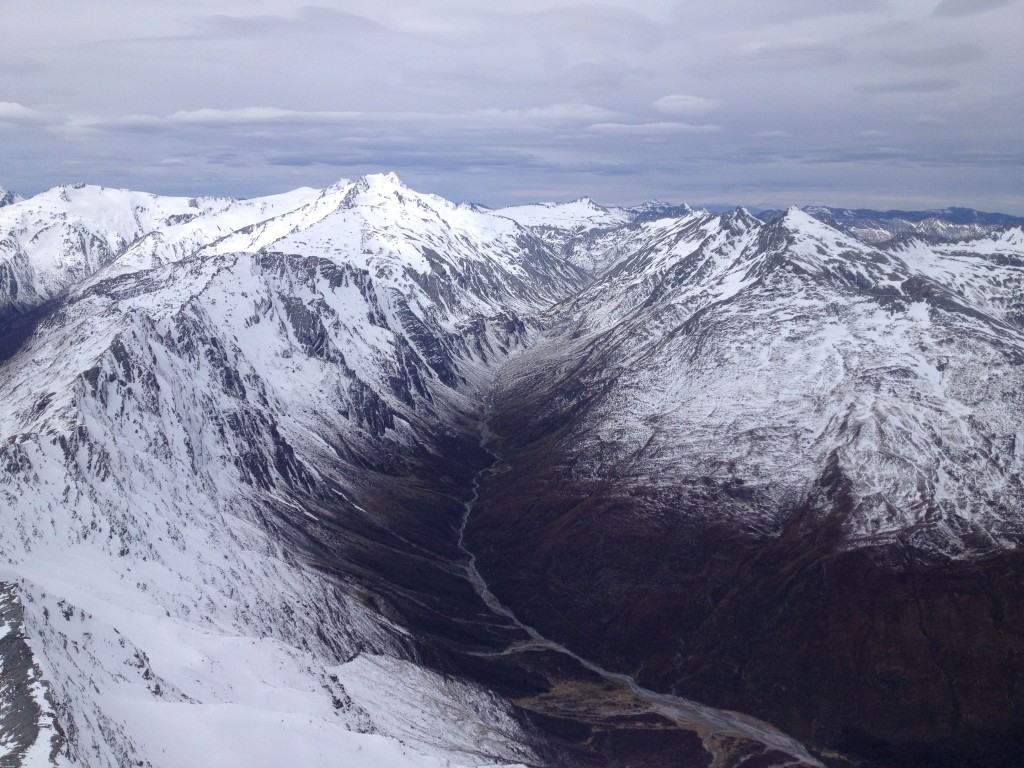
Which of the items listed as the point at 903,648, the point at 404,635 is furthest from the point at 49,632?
the point at 903,648

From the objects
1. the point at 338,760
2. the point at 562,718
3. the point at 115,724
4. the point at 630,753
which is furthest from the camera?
the point at 562,718

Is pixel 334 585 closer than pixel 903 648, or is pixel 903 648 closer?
pixel 903 648

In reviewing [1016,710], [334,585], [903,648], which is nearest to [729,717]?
[903,648]

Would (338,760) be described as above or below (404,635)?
above

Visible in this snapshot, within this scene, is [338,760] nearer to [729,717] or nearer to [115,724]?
[115,724]

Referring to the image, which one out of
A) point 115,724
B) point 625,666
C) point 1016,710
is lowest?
point 625,666

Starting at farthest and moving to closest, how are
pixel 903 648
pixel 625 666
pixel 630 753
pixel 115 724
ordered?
pixel 625 666 < pixel 903 648 < pixel 630 753 < pixel 115 724

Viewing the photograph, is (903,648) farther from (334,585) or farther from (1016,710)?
(334,585)

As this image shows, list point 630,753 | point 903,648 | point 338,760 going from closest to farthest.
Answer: point 338,760 < point 630,753 < point 903,648

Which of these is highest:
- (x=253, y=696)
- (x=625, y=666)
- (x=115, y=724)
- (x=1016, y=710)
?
(x=115, y=724)
